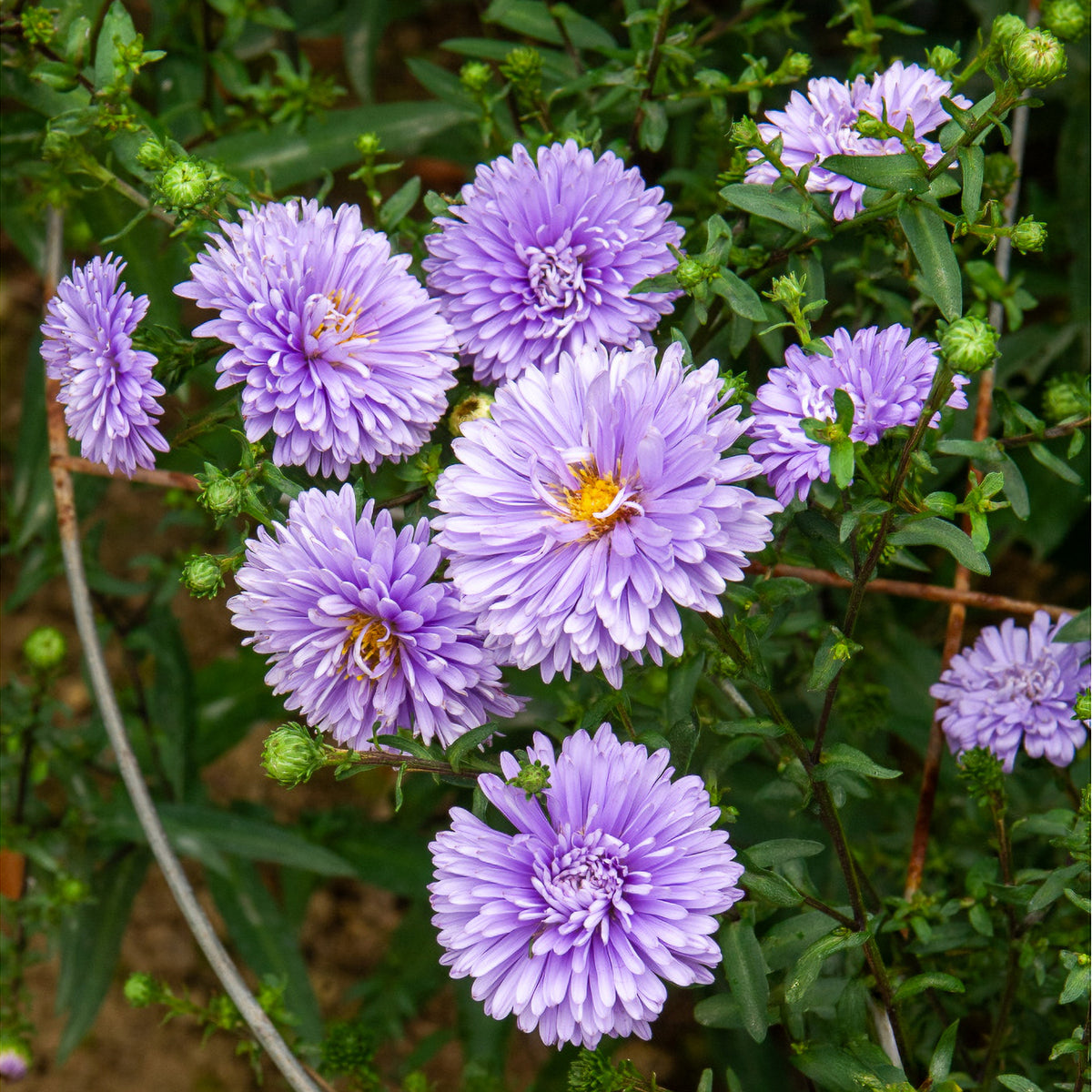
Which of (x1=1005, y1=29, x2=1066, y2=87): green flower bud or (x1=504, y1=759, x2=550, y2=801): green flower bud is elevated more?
(x1=1005, y1=29, x2=1066, y2=87): green flower bud

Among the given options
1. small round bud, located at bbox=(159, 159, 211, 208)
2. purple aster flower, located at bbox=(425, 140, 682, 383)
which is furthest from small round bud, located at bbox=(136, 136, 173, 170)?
purple aster flower, located at bbox=(425, 140, 682, 383)

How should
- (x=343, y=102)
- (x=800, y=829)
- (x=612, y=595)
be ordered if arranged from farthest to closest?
1. (x=343, y=102)
2. (x=800, y=829)
3. (x=612, y=595)

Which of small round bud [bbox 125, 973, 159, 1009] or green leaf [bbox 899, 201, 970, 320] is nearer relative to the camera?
green leaf [bbox 899, 201, 970, 320]

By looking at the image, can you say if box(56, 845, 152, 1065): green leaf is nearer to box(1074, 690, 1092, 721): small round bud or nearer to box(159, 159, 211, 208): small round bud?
box(159, 159, 211, 208): small round bud

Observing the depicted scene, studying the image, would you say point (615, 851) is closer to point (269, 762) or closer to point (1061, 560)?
A: point (269, 762)

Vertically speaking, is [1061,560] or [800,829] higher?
[1061,560]

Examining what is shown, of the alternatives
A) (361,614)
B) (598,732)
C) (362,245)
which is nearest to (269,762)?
(361,614)

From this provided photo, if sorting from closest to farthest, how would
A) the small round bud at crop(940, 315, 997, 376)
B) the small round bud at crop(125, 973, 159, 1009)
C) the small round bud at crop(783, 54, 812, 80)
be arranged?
the small round bud at crop(940, 315, 997, 376) → the small round bud at crop(783, 54, 812, 80) → the small round bud at crop(125, 973, 159, 1009)

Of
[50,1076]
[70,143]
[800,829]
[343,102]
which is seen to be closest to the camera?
[70,143]
